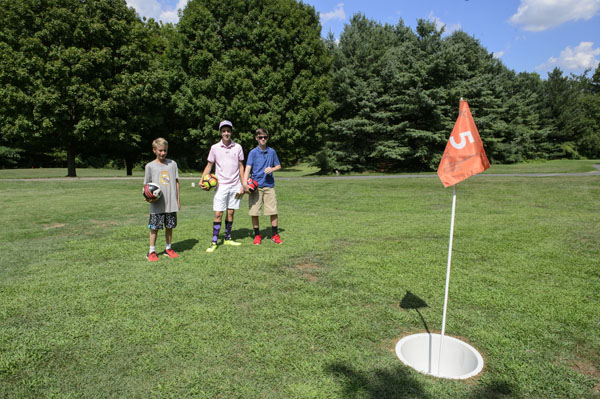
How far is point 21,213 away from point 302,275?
32.5 ft

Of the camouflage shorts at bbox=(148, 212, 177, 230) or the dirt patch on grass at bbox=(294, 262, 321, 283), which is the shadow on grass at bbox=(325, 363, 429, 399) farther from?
the camouflage shorts at bbox=(148, 212, 177, 230)

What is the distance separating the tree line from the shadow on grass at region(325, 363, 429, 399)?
25.9 metres

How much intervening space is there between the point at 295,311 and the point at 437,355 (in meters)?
1.49

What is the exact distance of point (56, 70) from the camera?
23.8 metres

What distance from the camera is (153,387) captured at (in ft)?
9.32

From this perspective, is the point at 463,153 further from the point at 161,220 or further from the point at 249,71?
the point at 249,71

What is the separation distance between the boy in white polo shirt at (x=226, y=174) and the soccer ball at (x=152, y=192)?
115 centimetres

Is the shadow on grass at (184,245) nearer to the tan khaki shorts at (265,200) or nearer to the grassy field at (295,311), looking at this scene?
the grassy field at (295,311)

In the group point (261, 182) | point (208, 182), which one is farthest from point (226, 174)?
point (261, 182)

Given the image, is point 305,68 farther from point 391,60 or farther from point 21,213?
point 21,213

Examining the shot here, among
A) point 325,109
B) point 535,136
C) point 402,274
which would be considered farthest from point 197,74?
point 535,136

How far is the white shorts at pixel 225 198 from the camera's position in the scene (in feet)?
23.0

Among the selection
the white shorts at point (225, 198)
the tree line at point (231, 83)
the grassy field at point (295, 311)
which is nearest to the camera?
the grassy field at point (295, 311)

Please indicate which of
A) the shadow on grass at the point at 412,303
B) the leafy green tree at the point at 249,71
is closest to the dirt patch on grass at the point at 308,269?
the shadow on grass at the point at 412,303
